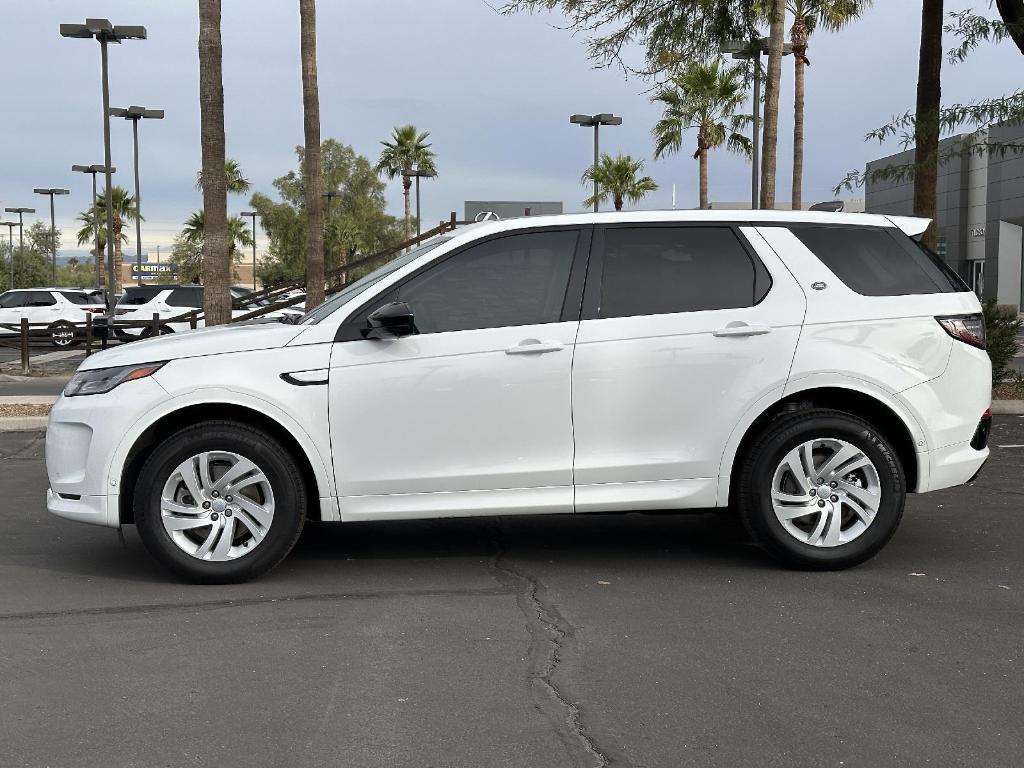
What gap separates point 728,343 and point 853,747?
8.69 ft

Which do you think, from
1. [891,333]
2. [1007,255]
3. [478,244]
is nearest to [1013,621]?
[891,333]

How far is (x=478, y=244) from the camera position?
6.28 meters

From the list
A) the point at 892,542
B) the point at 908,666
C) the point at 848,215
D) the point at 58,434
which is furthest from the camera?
the point at 892,542

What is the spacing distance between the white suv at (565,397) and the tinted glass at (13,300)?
1203 inches

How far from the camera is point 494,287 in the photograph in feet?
20.4

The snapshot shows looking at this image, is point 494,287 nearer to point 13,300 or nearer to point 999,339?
point 999,339

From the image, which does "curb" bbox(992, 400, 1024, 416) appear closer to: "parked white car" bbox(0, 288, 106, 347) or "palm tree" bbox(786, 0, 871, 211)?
"palm tree" bbox(786, 0, 871, 211)

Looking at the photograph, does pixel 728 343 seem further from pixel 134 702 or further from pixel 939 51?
pixel 939 51

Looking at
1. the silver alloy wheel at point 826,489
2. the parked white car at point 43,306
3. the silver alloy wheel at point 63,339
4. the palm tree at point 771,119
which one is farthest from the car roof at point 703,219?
the parked white car at point 43,306

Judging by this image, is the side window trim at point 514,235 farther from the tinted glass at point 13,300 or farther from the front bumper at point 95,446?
the tinted glass at point 13,300

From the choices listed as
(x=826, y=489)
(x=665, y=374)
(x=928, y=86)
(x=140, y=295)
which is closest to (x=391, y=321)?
(x=665, y=374)

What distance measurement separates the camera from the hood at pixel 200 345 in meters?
6.03

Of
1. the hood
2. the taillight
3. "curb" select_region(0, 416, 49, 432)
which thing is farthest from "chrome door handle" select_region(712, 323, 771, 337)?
"curb" select_region(0, 416, 49, 432)

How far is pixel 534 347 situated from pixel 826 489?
165 cm
